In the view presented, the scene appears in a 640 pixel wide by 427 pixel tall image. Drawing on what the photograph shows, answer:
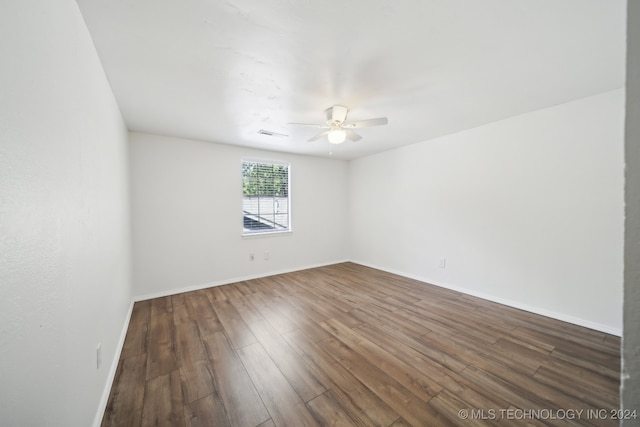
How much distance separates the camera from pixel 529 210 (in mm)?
2670

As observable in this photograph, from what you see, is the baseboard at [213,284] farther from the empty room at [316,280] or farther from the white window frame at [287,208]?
the white window frame at [287,208]

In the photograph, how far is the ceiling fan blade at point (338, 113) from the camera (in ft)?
7.77

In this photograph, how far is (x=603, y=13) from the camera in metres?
1.31

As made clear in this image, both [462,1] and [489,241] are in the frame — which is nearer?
[462,1]

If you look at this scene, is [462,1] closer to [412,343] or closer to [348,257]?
[412,343]

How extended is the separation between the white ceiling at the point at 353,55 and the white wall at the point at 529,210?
0.36 metres

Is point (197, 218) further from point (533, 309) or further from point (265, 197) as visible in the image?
point (533, 309)

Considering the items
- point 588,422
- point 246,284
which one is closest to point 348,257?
point 246,284

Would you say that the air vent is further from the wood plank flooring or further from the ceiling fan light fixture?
the wood plank flooring

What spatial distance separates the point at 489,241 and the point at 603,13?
7.77ft

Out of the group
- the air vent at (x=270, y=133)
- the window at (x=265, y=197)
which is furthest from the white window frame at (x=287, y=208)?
the air vent at (x=270, y=133)

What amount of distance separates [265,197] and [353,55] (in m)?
3.03

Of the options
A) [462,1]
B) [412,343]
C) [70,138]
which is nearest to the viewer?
[70,138]

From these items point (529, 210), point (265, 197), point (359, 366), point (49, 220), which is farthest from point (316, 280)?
point (49, 220)
